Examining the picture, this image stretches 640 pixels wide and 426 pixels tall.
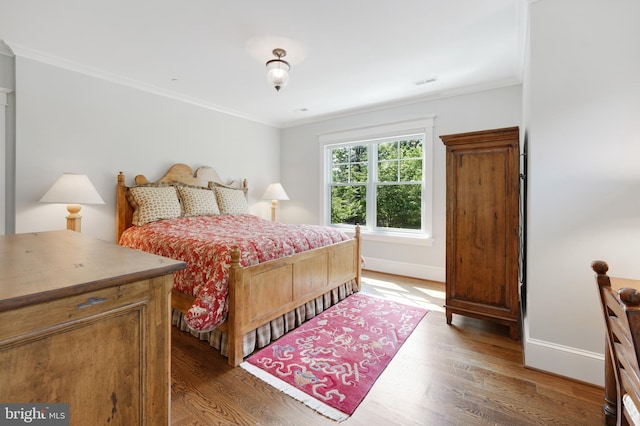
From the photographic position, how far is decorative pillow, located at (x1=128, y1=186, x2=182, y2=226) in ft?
10.9

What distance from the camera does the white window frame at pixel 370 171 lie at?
3.97m

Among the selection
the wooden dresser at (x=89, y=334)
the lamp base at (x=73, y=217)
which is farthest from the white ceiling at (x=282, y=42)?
the wooden dresser at (x=89, y=334)

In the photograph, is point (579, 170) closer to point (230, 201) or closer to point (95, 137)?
point (230, 201)

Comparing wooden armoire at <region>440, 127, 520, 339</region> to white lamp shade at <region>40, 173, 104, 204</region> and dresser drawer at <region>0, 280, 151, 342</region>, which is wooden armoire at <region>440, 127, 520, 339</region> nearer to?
dresser drawer at <region>0, 280, 151, 342</region>

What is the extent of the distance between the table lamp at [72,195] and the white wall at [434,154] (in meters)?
3.13

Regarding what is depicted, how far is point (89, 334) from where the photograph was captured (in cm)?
77

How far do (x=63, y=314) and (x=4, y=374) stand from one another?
14cm

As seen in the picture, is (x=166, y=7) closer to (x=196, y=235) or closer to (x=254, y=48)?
(x=254, y=48)

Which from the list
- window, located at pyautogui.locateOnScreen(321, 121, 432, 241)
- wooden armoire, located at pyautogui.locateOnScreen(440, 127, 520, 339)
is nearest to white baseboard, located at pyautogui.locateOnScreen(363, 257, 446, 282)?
window, located at pyautogui.locateOnScreen(321, 121, 432, 241)

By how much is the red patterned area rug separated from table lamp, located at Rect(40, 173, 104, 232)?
2283 mm

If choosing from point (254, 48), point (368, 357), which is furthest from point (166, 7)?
point (368, 357)

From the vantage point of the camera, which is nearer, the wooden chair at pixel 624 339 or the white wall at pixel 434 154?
the wooden chair at pixel 624 339

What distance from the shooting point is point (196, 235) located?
8.50 ft

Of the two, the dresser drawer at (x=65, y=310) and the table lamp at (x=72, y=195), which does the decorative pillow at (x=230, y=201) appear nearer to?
the table lamp at (x=72, y=195)
